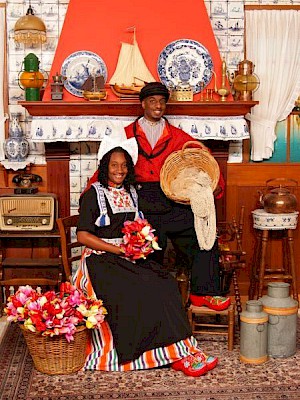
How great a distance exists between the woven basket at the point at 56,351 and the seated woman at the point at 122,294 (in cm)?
13

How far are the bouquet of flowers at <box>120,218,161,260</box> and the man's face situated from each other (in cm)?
95

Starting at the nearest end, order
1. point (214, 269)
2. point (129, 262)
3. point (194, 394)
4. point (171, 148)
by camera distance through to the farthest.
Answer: point (194, 394)
point (129, 262)
point (214, 269)
point (171, 148)

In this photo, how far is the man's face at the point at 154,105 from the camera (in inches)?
182

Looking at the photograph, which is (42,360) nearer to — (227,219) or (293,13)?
(227,219)

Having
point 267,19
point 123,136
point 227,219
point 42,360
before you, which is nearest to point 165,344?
point 42,360

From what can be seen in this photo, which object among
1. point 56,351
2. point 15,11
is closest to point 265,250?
point 56,351

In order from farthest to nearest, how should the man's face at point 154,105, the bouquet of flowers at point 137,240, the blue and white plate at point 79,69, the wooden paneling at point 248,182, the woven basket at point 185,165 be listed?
the wooden paneling at point 248,182 → the blue and white plate at point 79,69 → the man's face at point 154,105 → the woven basket at point 185,165 → the bouquet of flowers at point 137,240

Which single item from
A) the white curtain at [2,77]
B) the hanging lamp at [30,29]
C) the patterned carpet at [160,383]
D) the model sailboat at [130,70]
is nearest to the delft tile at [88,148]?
the model sailboat at [130,70]

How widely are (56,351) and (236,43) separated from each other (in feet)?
9.61

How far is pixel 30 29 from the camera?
5059mm

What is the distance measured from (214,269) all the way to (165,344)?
0.71m

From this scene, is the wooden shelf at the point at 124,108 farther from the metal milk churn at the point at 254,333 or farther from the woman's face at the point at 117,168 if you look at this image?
the metal milk churn at the point at 254,333

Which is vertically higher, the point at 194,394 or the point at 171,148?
the point at 171,148

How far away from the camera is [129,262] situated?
4.10 metres
